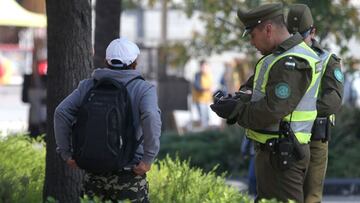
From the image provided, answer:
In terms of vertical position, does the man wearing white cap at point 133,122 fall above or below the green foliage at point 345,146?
above

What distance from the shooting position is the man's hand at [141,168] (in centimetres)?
518

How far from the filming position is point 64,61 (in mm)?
6504

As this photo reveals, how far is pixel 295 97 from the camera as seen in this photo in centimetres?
539

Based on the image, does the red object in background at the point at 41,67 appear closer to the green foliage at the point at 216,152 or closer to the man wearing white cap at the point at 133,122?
the green foliage at the point at 216,152

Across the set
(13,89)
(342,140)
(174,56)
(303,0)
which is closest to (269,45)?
(303,0)

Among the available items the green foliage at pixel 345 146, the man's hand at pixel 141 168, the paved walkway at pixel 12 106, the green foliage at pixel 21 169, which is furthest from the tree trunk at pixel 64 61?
the paved walkway at pixel 12 106

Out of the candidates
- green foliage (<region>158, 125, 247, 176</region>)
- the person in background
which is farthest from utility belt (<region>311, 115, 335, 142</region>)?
the person in background

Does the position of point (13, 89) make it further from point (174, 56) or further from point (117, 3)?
point (117, 3)

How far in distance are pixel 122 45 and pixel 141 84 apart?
0.79ft

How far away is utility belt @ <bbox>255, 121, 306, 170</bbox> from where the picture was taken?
18.1 feet

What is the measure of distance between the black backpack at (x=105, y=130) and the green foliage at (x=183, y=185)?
0.85m

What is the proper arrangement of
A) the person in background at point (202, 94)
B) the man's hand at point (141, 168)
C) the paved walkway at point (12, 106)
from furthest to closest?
1. the paved walkway at point (12, 106)
2. the person in background at point (202, 94)
3. the man's hand at point (141, 168)

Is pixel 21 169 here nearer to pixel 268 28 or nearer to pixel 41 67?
pixel 268 28

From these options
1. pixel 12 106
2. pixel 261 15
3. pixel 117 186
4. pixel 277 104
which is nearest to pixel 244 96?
pixel 277 104
